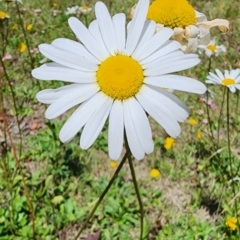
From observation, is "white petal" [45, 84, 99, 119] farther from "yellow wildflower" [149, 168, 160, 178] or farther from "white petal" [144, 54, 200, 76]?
"yellow wildflower" [149, 168, 160, 178]

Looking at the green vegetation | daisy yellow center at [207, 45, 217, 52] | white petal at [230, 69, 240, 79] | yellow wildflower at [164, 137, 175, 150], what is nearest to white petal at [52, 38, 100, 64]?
the green vegetation

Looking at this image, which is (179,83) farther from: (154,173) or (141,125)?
(154,173)

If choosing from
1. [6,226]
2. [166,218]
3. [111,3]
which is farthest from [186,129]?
[111,3]

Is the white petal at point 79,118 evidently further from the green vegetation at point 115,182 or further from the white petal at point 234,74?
the white petal at point 234,74

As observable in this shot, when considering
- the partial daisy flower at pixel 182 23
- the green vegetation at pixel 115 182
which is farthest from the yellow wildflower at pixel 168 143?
the partial daisy flower at pixel 182 23

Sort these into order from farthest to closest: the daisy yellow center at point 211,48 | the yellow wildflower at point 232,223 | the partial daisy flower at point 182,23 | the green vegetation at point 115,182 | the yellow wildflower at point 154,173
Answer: the daisy yellow center at point 211,48
the yellow wildflower at point 154,173
the green vegetation at point 115,182
the yellow wildflower at point 232,223
the partial daisy flower at point 182,23

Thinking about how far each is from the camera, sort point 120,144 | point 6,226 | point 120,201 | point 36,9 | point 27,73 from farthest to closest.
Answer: point 36,9 → point 27,73 → point 120,201 → point 6,226 → point 120,144

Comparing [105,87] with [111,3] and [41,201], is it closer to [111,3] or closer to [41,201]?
[41,201]

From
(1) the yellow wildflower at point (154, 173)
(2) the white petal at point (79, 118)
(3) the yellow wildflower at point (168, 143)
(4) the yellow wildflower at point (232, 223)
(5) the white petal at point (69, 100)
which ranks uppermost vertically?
(5) the white petal at point (69, 100)

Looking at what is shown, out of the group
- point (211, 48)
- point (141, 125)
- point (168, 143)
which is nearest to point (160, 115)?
point (141, 125)
